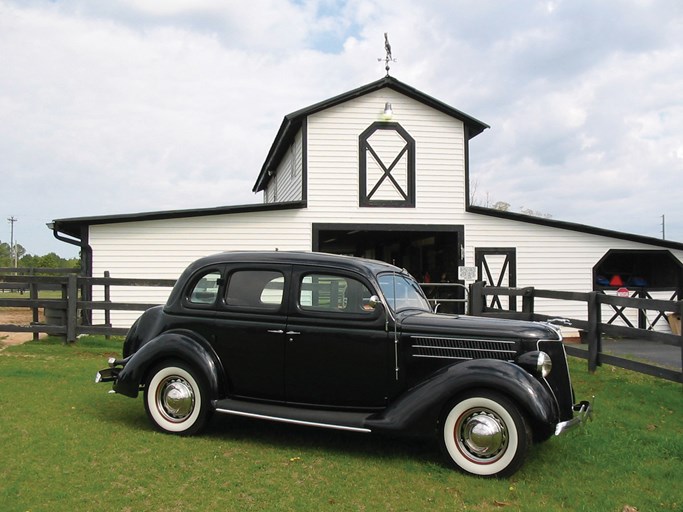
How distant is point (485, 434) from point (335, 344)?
143 cm

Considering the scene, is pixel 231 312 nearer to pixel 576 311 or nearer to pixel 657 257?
pixel 576 311

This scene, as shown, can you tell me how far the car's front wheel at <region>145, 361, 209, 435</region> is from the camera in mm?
5566

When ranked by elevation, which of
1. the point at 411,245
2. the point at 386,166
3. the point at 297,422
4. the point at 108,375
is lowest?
the point at 297,422

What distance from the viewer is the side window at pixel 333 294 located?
536 centimetres

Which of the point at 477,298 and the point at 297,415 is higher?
the point at 477,298

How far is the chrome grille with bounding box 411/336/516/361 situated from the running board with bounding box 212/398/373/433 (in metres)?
0.72

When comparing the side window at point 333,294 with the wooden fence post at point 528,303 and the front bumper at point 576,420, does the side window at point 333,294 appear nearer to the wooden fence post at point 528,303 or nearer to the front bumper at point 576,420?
the front bumper at point 576,420

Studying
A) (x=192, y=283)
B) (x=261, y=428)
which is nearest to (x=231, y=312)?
(x=192, y=283)

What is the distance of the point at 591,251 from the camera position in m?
16.5

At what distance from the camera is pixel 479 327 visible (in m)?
5.09

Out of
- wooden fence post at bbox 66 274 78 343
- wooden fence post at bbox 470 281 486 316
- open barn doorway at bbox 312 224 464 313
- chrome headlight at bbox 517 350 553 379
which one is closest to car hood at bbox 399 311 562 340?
chrome headlight at bbox 517 350 553 379

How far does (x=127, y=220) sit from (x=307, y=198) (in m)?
4.34

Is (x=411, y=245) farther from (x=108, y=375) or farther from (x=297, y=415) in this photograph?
(x=297, y=415)

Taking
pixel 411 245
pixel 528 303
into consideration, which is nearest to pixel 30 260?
pixel 411 245
